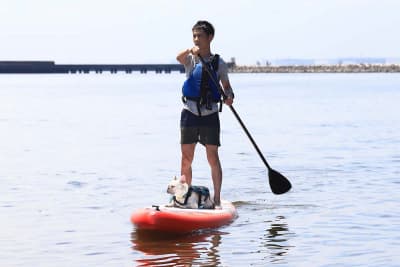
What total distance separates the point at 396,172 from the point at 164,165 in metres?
4.76

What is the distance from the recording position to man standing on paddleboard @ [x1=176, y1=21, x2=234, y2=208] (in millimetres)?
11523

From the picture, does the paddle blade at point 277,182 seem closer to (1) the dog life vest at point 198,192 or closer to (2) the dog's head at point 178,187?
(1) the dog life vest at point 198,192

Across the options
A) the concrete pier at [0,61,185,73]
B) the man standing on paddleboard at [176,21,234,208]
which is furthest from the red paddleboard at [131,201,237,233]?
the concrete pier at [0,61,185,73]

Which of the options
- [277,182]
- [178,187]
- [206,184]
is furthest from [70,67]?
[178,187]

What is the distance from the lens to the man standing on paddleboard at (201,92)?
11.5 metres

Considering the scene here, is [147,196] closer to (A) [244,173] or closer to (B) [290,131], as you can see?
(A) [244,173]

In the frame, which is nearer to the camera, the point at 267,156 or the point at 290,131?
the point at 267,156

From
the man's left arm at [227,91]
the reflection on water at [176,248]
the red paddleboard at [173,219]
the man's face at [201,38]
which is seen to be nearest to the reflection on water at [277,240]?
the reflection on water at [176,248]

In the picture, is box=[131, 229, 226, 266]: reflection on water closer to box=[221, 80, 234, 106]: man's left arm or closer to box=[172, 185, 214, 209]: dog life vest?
box=[172, 185, 214, 209]: dog life vest

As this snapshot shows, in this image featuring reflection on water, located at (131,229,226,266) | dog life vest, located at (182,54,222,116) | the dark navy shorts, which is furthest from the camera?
the dark navy shorts

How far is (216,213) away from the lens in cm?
1214

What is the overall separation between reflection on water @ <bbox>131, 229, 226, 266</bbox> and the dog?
0.35 m

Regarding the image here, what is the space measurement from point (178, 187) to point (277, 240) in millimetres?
1309

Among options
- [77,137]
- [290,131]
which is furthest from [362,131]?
[77,137]
